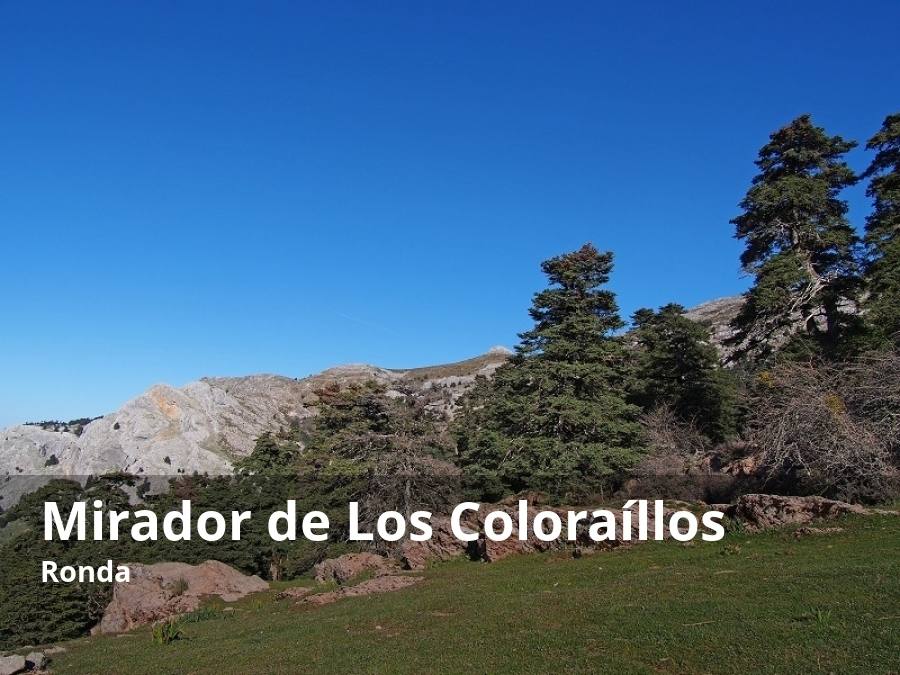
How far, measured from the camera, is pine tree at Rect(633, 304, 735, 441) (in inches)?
1570

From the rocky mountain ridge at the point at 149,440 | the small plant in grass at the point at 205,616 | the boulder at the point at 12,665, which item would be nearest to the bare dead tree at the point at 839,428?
the small plant in grass at the point at 205,616

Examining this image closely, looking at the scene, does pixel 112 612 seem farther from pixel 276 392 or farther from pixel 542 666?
pixel 276 392

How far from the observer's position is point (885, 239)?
3019 cm

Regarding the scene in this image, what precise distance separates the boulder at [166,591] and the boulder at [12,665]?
9643 millimetres

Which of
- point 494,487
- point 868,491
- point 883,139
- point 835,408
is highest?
point 883,139

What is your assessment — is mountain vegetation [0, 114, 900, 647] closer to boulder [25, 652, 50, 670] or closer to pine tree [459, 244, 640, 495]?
pine tree [459, 244, 640, 495]

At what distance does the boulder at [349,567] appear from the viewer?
2752 cm

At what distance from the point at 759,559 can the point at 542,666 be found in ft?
29.9

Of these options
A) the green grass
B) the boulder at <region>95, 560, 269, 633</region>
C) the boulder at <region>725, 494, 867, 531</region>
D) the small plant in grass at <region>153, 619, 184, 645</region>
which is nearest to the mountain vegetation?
the boulder at <region>725, 494, 867, 531</region>

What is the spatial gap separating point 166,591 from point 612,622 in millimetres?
22653

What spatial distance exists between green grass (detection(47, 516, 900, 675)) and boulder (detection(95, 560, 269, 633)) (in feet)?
12.9

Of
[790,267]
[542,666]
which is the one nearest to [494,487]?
[790,267]

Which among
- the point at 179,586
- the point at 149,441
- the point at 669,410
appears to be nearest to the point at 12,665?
the point at 179,586

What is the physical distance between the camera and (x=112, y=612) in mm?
25703
